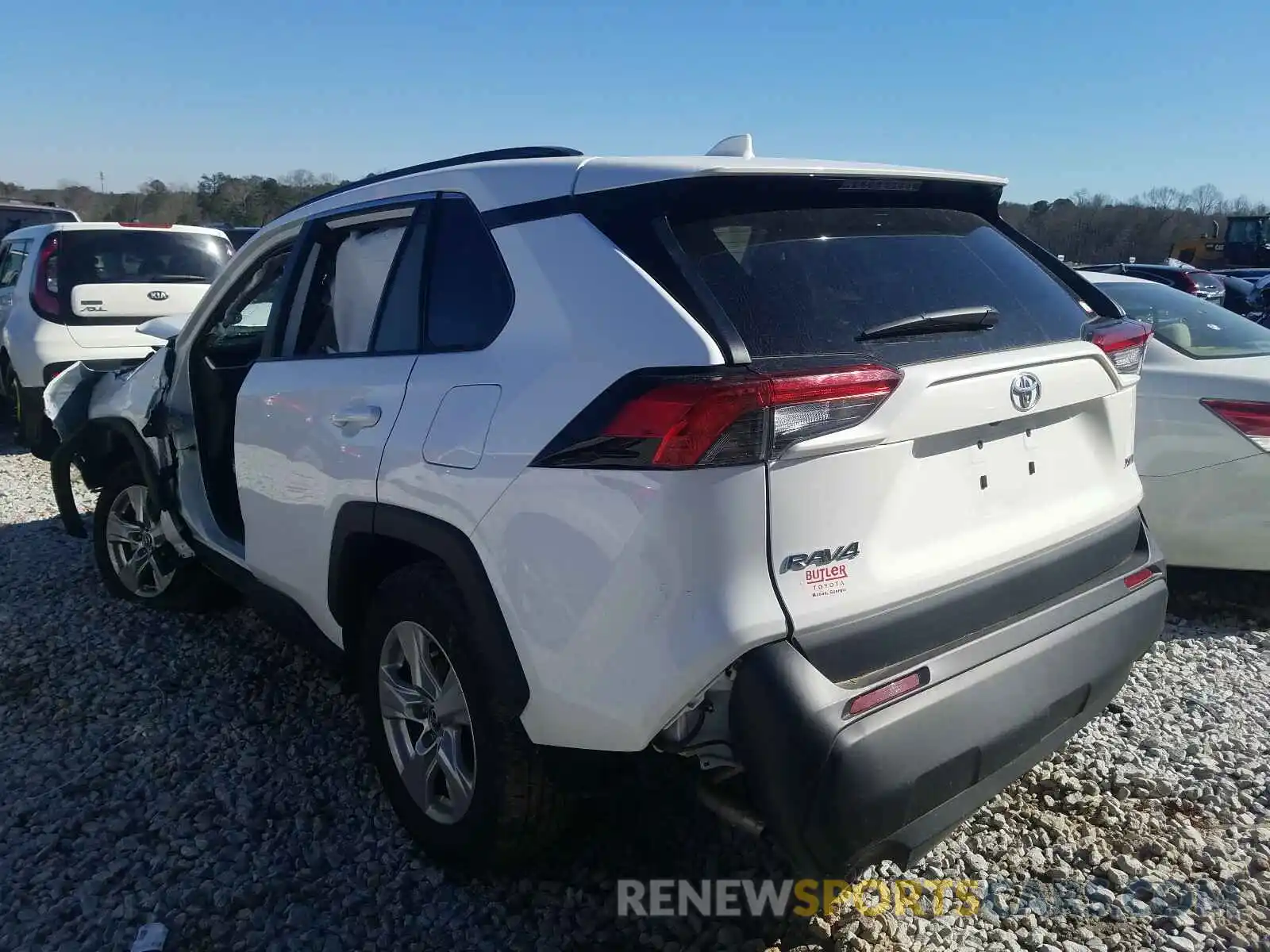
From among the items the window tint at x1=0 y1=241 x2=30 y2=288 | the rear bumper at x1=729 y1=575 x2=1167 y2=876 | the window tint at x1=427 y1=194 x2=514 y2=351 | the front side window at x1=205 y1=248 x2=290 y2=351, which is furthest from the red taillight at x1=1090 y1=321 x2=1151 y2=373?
the window tint at x1=0 y1=241 x2=30 y2=288

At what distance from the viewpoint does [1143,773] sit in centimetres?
321

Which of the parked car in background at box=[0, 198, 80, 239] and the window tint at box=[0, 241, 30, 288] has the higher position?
the parked car in background at box=[0, 198, 80, 239]

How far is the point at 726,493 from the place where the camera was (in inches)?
74.3

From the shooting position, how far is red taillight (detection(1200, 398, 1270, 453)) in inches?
162

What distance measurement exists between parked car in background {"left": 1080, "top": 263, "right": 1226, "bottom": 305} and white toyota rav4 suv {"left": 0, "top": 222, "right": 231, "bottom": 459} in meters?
14.3

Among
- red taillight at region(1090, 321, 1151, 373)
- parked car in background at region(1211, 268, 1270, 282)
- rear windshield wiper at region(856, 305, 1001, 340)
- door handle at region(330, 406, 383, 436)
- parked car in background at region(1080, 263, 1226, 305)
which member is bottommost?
parked car in background at region(1211, 268, 1270, 282)

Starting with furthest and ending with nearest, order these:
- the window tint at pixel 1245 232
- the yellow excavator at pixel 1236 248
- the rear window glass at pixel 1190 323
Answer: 1. the window tint at pixel 1245 232
2. the yellow excavator at pixel 1236 248
3. the rear window glass at pixel 1190 323

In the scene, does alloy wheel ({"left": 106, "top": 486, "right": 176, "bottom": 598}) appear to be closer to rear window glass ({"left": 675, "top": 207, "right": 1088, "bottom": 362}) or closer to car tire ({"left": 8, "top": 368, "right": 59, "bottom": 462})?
car tire ({"left": 8, "top": 368, "right": 59, "bottom": 462})

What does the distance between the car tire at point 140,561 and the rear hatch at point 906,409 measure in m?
3.25

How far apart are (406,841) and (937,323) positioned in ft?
6.76

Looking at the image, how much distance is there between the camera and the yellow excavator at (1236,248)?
3080 cm

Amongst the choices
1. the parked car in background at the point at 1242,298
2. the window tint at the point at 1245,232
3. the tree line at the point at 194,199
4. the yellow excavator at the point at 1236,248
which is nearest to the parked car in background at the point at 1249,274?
the parked car in background at the point at 1242,298

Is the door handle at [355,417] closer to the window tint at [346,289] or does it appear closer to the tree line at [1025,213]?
the window tint at [346,289]

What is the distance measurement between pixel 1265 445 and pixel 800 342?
121 inches
